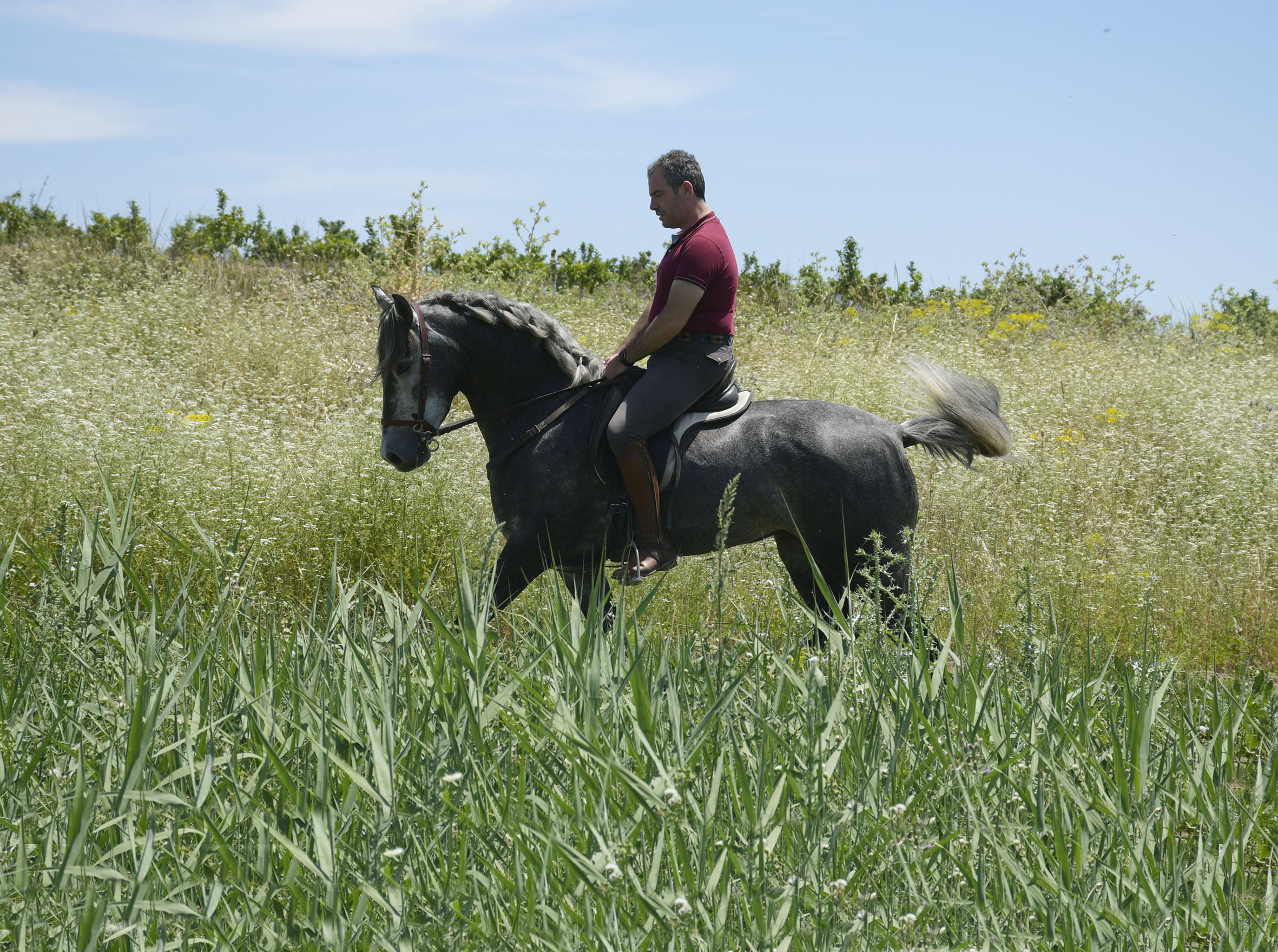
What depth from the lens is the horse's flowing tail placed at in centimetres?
522

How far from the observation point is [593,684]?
7.82 ft

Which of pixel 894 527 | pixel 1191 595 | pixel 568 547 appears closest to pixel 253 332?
pixel 568 547

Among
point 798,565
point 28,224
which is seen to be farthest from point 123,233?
point 798,565

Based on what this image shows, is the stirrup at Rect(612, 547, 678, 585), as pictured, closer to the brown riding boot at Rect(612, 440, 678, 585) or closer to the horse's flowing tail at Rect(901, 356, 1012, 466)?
the brown riding boot at Rect(612, 440, 678, 585)

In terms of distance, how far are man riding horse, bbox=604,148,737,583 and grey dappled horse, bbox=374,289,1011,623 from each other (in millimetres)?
222

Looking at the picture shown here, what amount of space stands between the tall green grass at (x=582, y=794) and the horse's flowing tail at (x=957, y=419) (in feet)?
7.55

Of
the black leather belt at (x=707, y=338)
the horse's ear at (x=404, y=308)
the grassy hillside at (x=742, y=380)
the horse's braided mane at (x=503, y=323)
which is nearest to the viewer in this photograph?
the horse's ear at (x=404, y=308)

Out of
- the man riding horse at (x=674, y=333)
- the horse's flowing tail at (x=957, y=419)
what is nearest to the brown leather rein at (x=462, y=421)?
the man riding horse at (x=674, y=333)

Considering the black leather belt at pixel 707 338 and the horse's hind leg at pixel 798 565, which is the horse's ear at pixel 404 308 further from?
the horse's hind leg at pixel 798 565

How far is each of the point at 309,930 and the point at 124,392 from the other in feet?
24.3

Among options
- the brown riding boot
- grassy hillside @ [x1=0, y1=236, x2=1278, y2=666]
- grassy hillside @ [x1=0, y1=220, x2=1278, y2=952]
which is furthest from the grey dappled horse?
grassy hillside @ [x1=0, y1=220, x2=1278, y2=952]

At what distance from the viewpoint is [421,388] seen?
4918 millimetres

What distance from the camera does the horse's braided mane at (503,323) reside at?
15.8 ft

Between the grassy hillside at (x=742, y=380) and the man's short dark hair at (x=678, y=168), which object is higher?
the man's short dark hair at (x=678, y=168)
